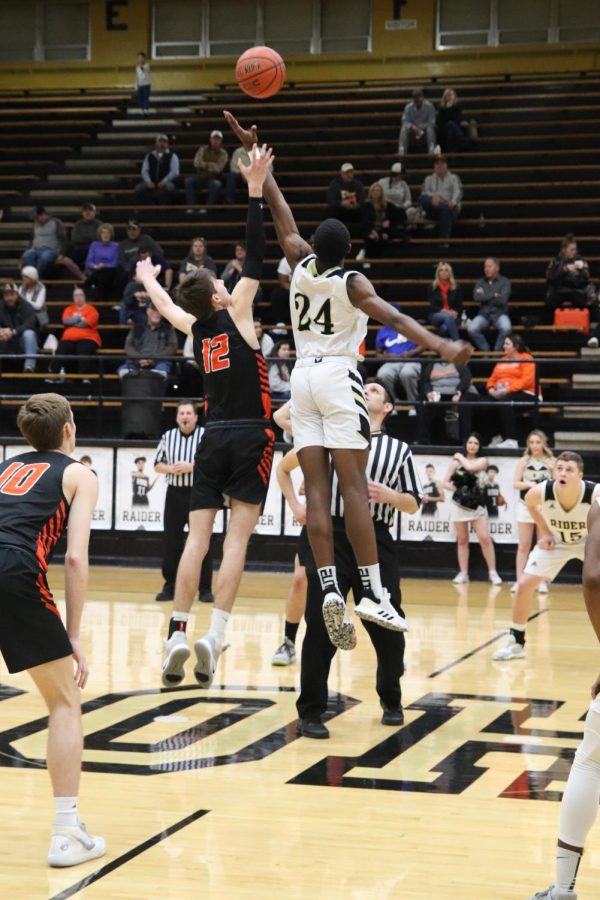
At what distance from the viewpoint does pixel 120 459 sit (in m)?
15.0

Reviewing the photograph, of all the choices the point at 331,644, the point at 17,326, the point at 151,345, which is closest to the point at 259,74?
the point at 331,644

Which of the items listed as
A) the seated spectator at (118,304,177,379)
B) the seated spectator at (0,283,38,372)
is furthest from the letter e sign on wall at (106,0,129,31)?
the seated spectator at (118,304,177,379)

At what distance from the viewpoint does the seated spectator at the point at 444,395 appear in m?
14.3

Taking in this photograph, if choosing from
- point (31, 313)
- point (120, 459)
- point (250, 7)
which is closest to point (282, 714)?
point (120, 459)

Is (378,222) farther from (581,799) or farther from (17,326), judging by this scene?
(581,799)

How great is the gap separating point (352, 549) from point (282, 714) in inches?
43.6

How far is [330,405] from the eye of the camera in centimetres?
649

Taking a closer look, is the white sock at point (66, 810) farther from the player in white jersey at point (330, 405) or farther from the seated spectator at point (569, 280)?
the seated spectator at point (569, 280)

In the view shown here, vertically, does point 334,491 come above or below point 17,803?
above

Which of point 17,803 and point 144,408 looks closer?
point 17,803

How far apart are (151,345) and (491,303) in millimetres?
4132

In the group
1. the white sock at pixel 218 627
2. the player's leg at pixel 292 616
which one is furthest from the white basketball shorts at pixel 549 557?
the white sock at pixel 218 627

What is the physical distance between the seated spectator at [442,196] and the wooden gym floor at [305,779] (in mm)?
9680

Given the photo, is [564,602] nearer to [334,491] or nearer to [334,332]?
[334,491]
